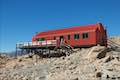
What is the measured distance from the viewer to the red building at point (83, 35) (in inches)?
1811

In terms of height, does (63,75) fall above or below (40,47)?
below

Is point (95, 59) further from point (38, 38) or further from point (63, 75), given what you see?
point (38, 38)

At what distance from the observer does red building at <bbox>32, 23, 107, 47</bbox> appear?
46.0 metres

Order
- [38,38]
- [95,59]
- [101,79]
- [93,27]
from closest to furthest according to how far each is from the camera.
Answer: [101,79] < [95,59] < [93,27] < [38,38]

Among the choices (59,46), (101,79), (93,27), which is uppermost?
(93,27)

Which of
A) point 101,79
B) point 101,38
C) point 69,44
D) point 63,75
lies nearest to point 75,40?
point 69,44

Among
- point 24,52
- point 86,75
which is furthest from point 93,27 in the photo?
point 86,75

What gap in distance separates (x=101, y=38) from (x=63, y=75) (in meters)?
22.3

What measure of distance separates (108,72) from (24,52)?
117ft

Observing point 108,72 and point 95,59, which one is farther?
point 95,59

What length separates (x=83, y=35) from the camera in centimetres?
4709

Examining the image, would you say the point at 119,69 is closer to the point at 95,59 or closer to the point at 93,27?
the point at 95,59

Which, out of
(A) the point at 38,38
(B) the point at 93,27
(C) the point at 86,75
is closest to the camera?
(C) the point at 86,75

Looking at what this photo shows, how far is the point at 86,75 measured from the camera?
2555 centimetres
